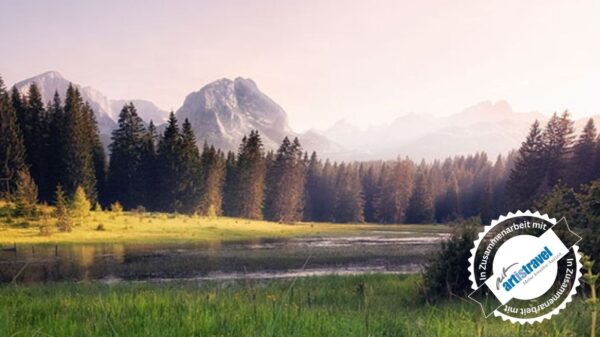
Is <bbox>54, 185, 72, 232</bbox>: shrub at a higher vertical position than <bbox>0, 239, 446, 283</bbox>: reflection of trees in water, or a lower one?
higher

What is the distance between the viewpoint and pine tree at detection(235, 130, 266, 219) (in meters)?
82.1

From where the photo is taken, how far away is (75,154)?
6141 cm

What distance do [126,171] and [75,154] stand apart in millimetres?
12828

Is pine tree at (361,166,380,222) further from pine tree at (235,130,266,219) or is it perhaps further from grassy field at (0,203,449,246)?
grassy field at (0,203,449,246)

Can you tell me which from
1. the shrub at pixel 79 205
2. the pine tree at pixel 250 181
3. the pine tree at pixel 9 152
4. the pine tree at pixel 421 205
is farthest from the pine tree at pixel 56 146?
the pine tree at pixel 421 205

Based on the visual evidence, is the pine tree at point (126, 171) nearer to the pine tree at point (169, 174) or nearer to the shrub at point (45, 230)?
the pine tree at point (169, 174)

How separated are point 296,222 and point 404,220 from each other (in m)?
31.4

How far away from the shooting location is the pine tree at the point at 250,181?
82.1 meters

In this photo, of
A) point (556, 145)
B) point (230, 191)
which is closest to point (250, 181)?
point (230, 191)

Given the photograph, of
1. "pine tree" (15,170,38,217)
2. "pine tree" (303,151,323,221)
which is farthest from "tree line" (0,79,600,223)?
"pine tree" (15,170,38,217)

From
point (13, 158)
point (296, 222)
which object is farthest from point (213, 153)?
point (13, 158)

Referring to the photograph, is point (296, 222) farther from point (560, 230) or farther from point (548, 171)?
point (560, 230)

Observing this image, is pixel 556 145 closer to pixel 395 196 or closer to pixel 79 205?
pixel 395 196

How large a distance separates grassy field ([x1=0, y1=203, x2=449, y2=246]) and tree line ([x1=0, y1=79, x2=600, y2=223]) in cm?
519
